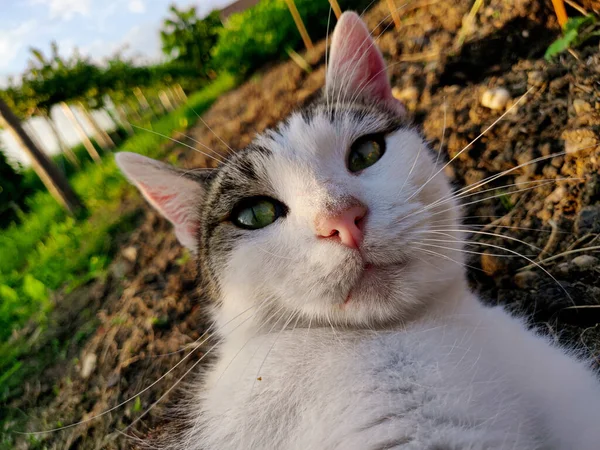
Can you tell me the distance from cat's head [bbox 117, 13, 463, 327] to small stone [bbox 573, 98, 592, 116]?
103 centimetres

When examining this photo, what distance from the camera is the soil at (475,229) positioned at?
1.75m

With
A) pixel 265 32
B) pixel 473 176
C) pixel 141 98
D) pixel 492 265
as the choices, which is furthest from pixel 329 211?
pixel 141 98

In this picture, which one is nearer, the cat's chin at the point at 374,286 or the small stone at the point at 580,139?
the cat's chin at the point at 374,286

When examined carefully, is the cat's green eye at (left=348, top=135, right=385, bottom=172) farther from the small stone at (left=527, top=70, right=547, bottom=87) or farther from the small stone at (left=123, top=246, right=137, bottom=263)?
the small stone at (left=123, top=246, right=137, bottom=263)

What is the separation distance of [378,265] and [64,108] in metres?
20.3

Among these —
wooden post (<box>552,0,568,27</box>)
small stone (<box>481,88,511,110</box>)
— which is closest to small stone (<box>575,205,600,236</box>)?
small stone (<box>481,88,511,110</box>)

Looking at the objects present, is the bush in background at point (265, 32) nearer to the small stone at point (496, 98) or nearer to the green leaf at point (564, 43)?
the small stone at point (496, 98)

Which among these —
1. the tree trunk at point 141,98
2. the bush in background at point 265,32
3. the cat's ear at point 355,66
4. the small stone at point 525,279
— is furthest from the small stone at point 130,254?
the tree trunk at point 141,98

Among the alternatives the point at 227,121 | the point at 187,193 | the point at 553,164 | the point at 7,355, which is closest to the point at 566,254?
the point at 553,164

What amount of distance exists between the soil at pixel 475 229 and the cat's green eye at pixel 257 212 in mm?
388

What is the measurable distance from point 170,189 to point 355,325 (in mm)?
1034

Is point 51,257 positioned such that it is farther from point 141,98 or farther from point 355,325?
point 141,98

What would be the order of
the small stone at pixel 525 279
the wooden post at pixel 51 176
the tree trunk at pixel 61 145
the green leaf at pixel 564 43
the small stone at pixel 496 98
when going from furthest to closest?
the tree trunk at pixel 61 145, the wooden post at pixel 51 176, the small stone at pixel 496 98, the green leaf at pixel 564 43, the small stone at pixel 525 279

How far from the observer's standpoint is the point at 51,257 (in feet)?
15.4
